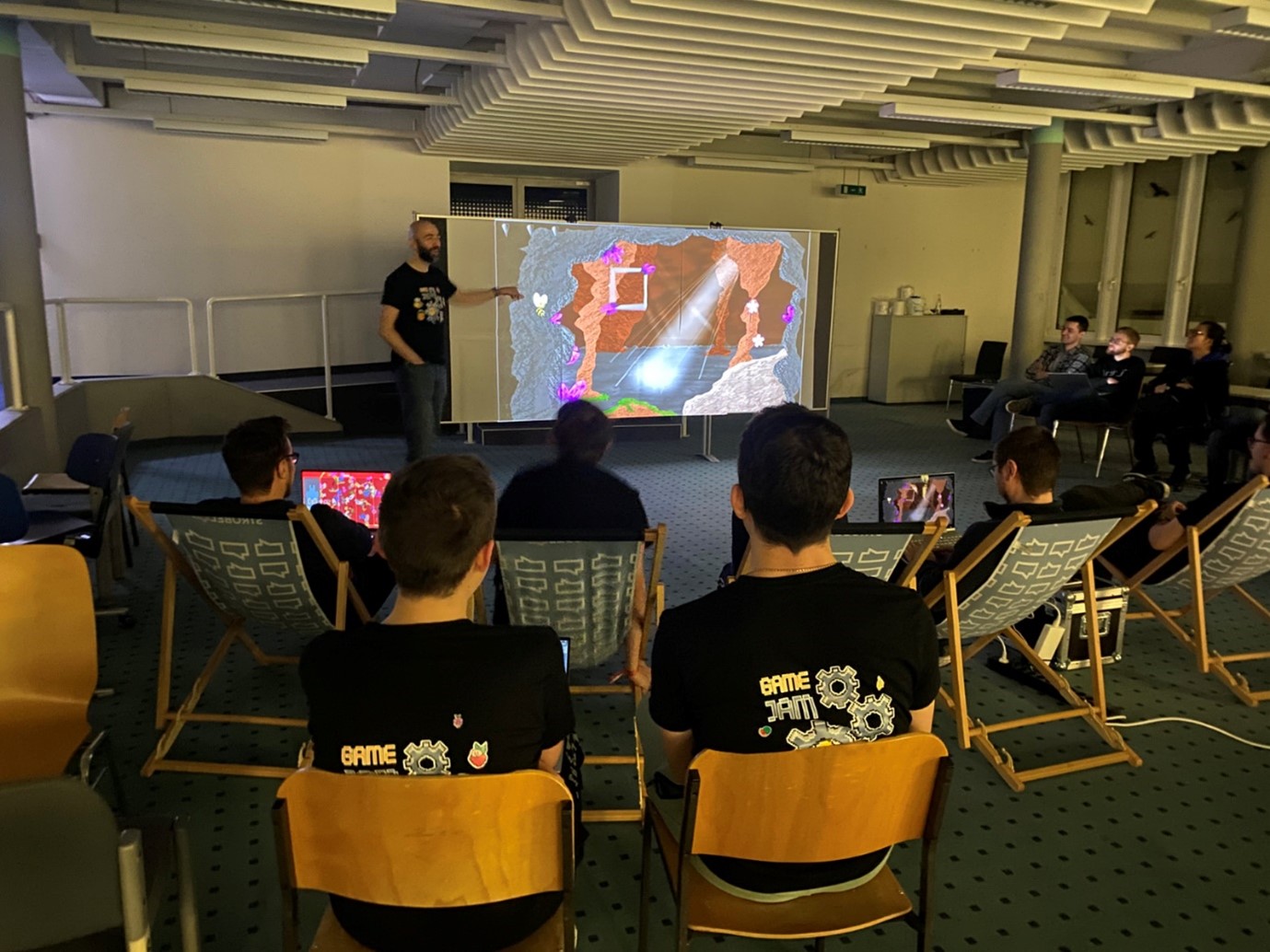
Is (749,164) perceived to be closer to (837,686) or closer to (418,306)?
(418,306)

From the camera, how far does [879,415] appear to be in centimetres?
1052

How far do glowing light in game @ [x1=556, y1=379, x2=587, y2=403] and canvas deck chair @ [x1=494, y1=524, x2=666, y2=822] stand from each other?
180 inches

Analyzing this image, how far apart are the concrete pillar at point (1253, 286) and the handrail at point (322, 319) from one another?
8.69m

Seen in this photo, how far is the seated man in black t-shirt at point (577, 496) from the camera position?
9.68 feet

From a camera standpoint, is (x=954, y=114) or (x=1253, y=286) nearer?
(x=954, y=114)

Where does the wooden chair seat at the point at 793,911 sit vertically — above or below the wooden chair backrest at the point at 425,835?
below

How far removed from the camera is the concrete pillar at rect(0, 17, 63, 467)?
5637mm

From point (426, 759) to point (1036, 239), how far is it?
28.9 feet

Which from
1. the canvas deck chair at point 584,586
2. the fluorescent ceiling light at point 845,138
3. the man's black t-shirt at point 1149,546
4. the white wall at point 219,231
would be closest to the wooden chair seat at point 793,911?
the canvas deck chair at point 584,586

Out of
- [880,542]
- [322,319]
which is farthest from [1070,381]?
[322,319]

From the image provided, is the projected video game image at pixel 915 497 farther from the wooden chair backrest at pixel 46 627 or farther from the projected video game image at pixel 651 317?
the projected video game image at pixel 651 317

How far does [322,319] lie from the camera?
344 inches

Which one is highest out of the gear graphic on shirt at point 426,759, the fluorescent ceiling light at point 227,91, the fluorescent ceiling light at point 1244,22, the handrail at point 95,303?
the fluorescent ceiling light at point 1244,22

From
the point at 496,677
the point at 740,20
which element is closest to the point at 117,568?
the point at 496,677
